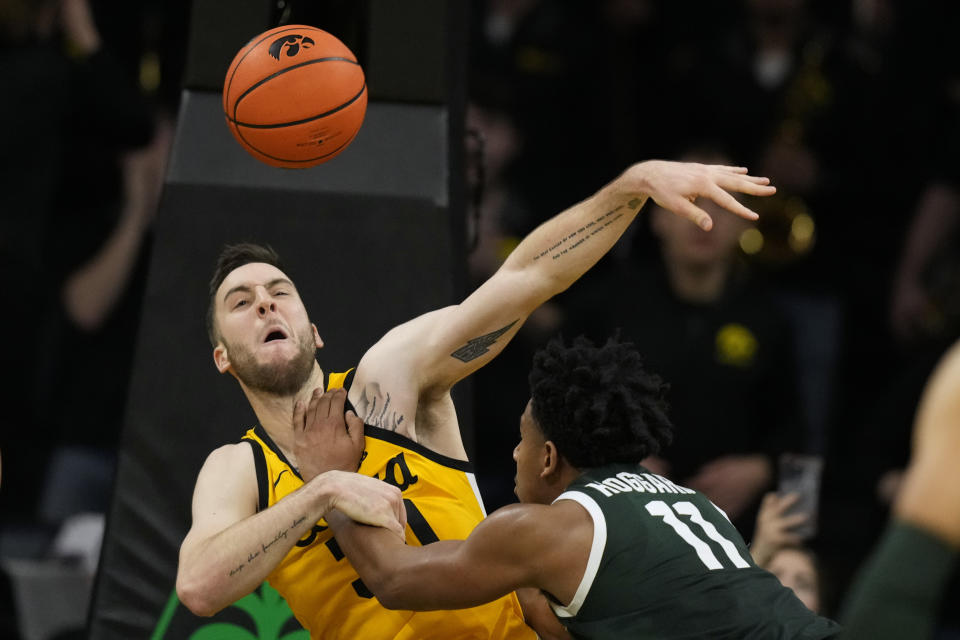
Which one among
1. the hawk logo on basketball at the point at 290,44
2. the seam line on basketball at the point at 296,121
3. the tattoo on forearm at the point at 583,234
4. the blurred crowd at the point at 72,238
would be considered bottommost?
the blurred crowd at the point at 72,238

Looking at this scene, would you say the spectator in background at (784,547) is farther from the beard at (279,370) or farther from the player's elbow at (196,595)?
the player's elbow at (196,595)

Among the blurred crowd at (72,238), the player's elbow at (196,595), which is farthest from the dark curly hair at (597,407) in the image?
the blurred crowd at (72,238)

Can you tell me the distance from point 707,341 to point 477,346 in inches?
99.0

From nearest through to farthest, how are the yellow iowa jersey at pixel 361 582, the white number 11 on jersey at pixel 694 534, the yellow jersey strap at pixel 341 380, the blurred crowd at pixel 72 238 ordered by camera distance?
the white number 11 on jersey at pixel 694 534, the yellow iowa jersey at pixel 361 582, the yellow jersey strap at pixel 341 380, the blurred crowd at pixel 72 238

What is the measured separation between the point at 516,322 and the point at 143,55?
15.3 feet

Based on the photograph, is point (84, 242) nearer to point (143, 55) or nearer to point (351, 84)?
point (143, 55)

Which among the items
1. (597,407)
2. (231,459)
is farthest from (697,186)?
(231,459)

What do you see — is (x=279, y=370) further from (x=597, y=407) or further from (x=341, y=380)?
(x=597, y=407)

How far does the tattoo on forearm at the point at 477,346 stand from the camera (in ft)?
14.6

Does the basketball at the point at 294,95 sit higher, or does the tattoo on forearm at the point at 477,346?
the basketball at the point at 294,95

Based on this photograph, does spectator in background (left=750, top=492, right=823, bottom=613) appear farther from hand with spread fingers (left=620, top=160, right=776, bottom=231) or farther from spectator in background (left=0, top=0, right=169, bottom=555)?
spectator in background (left=0, top=0, right=169, bottom=555)

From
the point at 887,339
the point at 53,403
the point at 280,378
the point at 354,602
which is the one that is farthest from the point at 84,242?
the point at 887,339

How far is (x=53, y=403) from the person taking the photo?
780cm

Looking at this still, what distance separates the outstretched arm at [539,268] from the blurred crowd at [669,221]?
1287mm
